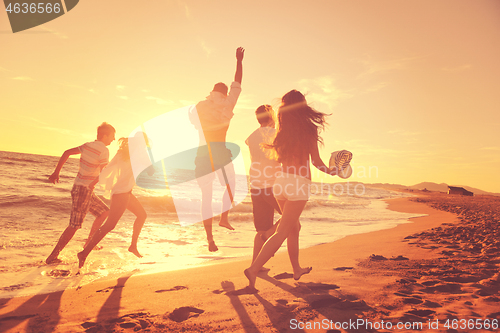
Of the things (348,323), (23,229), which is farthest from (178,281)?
(23,229)

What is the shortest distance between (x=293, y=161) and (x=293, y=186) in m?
0.31

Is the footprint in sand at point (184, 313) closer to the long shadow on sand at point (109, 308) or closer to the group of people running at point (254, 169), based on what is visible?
the long shadow on sand at point (109, 308)

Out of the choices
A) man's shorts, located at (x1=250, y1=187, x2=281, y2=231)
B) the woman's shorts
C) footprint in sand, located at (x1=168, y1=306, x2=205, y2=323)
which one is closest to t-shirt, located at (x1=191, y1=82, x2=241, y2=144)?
man's shorts, located at (x1=250, y1=187, x2=281, y2=231)

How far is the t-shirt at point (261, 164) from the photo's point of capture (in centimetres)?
409

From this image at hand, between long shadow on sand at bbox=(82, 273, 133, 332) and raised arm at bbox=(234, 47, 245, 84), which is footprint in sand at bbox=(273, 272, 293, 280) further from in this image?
raised arm at bbox=(234, 47, 245, 84)

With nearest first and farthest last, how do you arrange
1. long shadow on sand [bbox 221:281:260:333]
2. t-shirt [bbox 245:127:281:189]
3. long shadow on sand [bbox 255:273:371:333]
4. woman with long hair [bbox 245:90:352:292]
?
long shadow on sand [bbox 221:281:260:333] → long shadow on sand [bbox 255:273:371:333] → woman with long hair [bbox 245:90:352:292] → t-shirt [bbox 245:127:281:189]

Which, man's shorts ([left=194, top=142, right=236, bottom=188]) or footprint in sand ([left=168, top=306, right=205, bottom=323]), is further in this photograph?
man's shorts ([left=194, top=142, right=236, bottom=188])

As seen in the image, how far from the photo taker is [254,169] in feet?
13.8

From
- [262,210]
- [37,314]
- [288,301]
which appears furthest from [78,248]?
[288,301]

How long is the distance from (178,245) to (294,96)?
5.84 meters

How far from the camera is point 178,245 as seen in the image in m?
7.91

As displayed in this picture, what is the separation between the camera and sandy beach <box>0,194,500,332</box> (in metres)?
2.62

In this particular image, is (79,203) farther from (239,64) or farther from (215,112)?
(239,64)

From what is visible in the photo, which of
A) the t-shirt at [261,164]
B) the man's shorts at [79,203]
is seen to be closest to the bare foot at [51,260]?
the man's shorts at [79,203]
